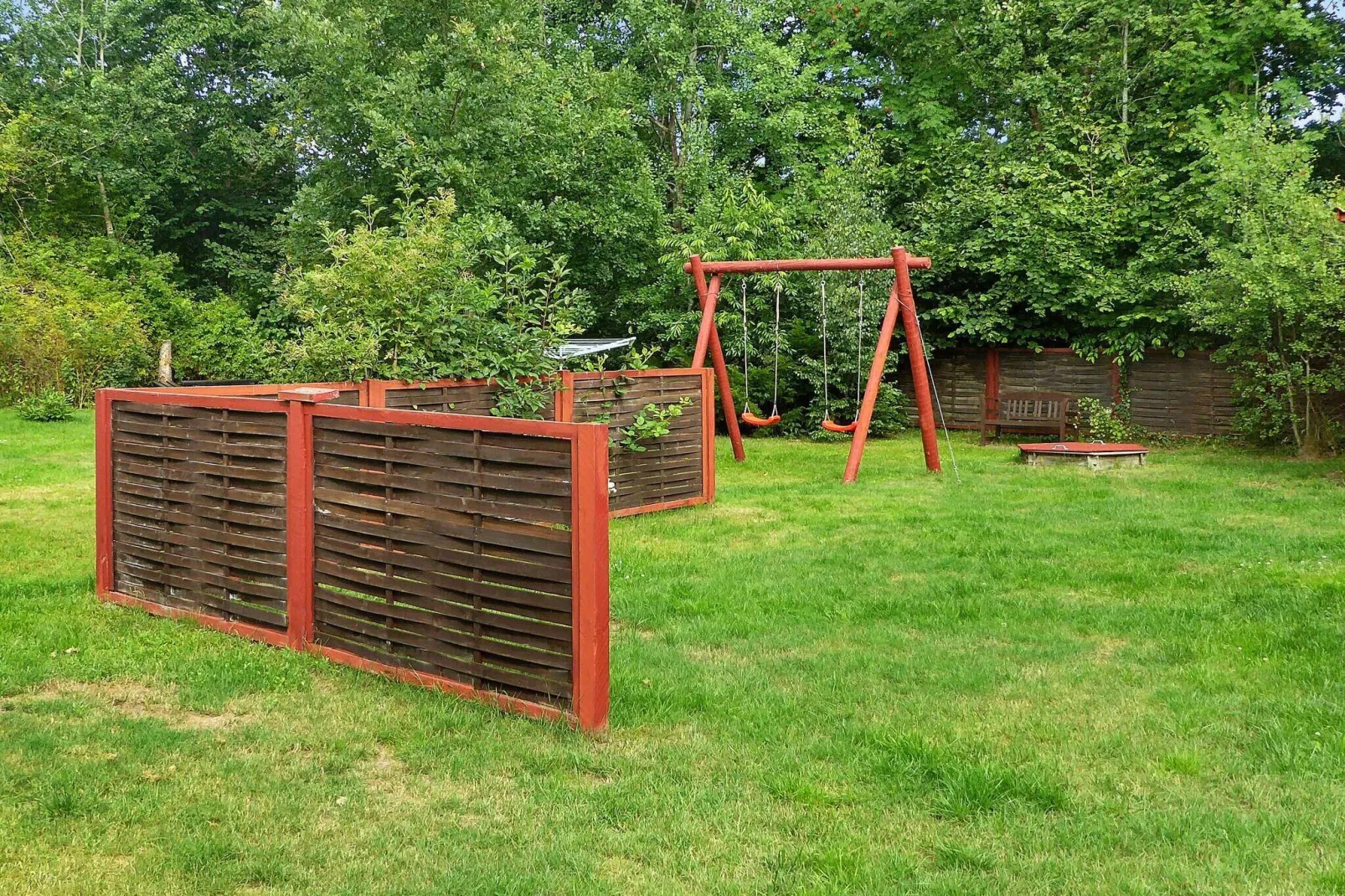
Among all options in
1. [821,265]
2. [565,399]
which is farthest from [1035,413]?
[565,399]

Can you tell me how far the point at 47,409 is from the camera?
57.2ft

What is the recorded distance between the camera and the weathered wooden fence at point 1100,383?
18141mm

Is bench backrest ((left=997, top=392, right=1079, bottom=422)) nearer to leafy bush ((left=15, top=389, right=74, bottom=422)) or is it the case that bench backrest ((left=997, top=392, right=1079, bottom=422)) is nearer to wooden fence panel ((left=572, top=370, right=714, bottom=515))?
wooden fence panel ((left=572, top=370, right=714, bottom=515))

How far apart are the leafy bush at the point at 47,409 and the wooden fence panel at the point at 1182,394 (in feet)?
55.9

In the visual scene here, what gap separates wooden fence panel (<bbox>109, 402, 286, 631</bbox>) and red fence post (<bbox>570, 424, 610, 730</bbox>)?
2027 millimetres

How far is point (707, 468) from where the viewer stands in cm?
1116

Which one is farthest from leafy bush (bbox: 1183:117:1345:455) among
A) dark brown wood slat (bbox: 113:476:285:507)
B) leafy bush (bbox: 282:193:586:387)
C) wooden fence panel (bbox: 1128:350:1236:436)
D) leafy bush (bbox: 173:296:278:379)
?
leafy bush (bbox: 173:296:278:379)

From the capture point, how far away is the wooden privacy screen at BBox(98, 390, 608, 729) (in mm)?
4551

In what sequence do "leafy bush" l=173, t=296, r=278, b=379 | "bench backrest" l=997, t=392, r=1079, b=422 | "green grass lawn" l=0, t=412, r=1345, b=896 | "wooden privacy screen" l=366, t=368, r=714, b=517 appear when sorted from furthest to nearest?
"leafy bush" l=173, t=296, r=278, b=379 → "bench backrest" l=997, t=392, r=1079, b=422 → "wooden privacy screen" l=366, t=368, r=714, b=517 → "green grass lawn" l=0, t=412, r=1345, b=896

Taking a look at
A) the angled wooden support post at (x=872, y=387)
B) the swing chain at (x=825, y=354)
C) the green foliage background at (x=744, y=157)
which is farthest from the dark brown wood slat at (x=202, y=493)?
the green foliage background at (x=744, y=157)

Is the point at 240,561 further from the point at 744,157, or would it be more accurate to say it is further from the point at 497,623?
the point at 744,157

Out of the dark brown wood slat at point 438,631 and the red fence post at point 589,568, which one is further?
the dark brown wood slat at point 438,631

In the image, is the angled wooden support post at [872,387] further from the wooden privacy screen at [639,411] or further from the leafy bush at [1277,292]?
the leafy bush at [1277,292]

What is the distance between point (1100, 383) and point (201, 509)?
16.4m
